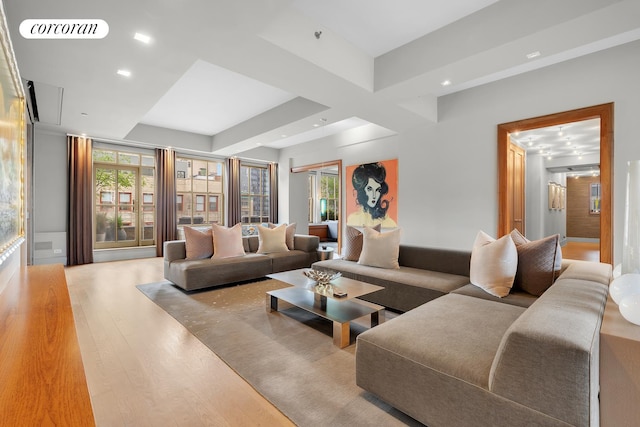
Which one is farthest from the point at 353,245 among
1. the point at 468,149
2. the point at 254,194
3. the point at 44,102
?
the point at 254,194

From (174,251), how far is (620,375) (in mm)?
4470

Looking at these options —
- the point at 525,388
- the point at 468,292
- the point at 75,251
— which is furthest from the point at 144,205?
the point at 525,388

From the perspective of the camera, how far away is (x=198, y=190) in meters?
7.62

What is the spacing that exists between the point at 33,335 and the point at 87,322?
232cm

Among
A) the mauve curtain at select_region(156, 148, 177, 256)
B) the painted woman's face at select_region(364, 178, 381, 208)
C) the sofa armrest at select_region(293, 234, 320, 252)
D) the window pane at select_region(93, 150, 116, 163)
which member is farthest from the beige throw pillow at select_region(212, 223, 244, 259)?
the window pane at select_region(93, 150, 116, 163)

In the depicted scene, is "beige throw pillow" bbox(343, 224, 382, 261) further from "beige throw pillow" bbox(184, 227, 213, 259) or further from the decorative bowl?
"beige throw pillow" bbox(184, 227, 213, 259)

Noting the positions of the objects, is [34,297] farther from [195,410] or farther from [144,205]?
[144,205]

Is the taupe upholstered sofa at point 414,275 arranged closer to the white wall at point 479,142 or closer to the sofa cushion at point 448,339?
the sofa cushion at point 448,339

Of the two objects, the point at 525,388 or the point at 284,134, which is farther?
the point at 284,134

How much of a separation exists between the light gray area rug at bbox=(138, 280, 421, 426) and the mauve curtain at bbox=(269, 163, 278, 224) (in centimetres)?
515

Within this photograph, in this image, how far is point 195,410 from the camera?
1641 mm

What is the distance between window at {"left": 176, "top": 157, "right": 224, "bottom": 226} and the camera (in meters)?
7.34

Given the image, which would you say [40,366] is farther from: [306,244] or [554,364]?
[306,244]

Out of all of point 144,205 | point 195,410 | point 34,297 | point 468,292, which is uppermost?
point 144,205
